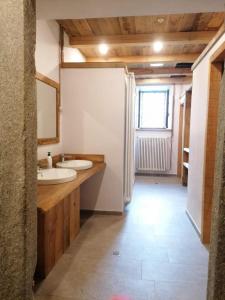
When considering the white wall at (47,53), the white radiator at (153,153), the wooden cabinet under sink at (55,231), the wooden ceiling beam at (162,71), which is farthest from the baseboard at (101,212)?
the wooden ceiling beam at (162,71)

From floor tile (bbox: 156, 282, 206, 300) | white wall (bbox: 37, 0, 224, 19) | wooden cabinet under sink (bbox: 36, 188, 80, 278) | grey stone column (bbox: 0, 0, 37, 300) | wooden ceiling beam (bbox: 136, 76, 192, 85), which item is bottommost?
floor tile (bbox: 156, 282, 206, 300)

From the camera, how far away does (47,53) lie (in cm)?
278

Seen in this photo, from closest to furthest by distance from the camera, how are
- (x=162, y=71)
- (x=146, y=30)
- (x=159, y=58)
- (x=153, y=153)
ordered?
(x=146, y=30) < (x=159, y=58) < (x=162, y=71) < (x=153, y=153)

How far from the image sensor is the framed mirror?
263 centimetres

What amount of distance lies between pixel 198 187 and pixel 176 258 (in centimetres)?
91

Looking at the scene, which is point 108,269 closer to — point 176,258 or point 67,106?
point 176,258

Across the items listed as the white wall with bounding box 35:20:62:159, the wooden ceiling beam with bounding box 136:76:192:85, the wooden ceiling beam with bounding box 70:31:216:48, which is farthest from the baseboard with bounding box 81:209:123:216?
the wooden ceiling beam with bounding box 136:76:192:85

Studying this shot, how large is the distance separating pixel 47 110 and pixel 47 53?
656 millimetres

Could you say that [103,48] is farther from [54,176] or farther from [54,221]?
[54,221]

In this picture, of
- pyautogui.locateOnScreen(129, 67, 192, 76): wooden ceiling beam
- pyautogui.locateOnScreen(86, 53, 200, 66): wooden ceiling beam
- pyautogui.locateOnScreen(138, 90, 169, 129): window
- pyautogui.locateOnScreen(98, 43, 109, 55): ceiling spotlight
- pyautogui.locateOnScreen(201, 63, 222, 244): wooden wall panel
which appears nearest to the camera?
pyautogui.locateOnScreen(201, 63, 222, 244): wooden wall panel

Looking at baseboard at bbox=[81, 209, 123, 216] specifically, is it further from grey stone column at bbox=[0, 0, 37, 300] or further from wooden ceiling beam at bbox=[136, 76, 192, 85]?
wooden ceiling beam at bbox=[136, 76, 192, 85]

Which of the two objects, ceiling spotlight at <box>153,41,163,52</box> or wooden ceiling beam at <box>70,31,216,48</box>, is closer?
wooden ceiling beam at <box>70,31,216,48</box>

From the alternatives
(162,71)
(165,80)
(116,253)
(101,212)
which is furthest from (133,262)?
(165,80)

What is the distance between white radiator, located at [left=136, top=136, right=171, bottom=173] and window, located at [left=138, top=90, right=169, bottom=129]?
0.40 meters
